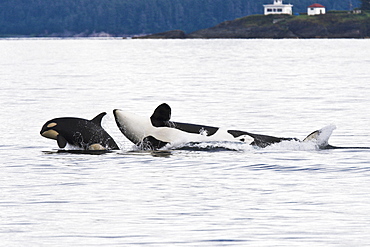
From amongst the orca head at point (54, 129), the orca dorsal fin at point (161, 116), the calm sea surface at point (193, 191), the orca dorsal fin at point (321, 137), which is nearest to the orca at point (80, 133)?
the orca head at point (54, 129)

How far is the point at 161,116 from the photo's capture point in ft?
85.3

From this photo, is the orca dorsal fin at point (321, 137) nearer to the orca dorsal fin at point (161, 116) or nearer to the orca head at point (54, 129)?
the orca dorsal fin at point (161, 116)

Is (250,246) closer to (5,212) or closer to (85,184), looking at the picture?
(5,212)

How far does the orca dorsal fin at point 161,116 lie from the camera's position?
25.8 metres

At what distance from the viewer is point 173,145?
26.5 m

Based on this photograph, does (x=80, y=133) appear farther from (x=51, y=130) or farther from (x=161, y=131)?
(x=161, y=131)

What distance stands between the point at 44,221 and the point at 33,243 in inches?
64.6

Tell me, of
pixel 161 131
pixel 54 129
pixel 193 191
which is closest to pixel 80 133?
pixel 54 129

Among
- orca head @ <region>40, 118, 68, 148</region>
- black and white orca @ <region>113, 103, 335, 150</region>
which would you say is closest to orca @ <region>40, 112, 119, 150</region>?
orca head @ <region>40, 118, 68, 148</region>

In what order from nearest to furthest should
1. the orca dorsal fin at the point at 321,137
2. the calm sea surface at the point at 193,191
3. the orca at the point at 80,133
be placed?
the calm sea surface at the point at 193,191
the orca at the point at 80,133
the orca dorsal fin at the point at 321,137

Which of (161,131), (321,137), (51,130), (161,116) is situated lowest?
(321,137)

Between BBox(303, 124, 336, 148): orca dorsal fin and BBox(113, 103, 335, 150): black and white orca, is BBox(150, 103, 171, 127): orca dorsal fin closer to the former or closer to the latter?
BBox(113, 103, 335, 150): black and white orca

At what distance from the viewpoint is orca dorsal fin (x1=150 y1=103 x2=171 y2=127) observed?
2584 centimetres

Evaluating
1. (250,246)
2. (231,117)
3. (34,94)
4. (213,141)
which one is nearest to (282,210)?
(250,246)
